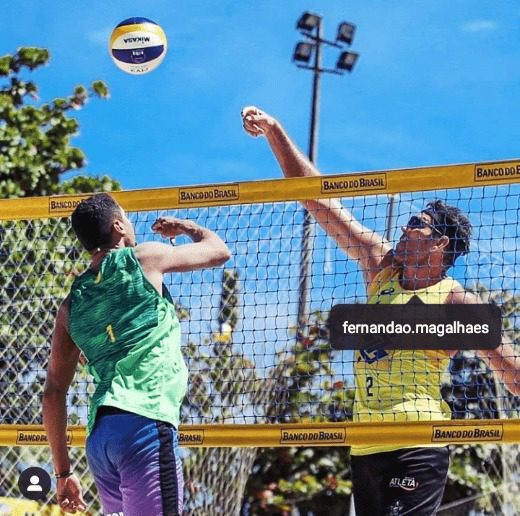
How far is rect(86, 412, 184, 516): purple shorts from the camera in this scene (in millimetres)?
4141

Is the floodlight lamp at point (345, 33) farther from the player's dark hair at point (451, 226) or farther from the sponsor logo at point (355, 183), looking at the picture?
the player's dark hair at point (451, 226)

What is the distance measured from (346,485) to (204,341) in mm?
6666

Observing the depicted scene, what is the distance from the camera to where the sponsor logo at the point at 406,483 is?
5177 millimetres

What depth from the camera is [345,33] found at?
22891mm

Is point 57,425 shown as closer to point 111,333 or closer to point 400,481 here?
point 111,333

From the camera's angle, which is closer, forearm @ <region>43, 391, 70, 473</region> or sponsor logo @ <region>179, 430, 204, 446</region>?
forearm @ <region>43, 391, 70, 473</region>

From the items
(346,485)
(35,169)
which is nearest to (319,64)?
(35,169)

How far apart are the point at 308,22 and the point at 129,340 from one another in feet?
61.5

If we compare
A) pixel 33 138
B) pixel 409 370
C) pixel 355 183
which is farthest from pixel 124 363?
A: pixel 33 138

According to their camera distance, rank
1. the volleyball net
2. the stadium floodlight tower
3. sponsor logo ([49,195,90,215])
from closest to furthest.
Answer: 1. the volleyball net
2. sponsor logo ([49,195,90,215])
3. the stadium floodlight tower

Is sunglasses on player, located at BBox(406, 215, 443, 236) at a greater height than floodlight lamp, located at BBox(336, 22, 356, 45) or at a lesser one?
lesser

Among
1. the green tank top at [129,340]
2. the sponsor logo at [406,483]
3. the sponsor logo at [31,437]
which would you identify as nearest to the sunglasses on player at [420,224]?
the sponsor logo at [406,483]

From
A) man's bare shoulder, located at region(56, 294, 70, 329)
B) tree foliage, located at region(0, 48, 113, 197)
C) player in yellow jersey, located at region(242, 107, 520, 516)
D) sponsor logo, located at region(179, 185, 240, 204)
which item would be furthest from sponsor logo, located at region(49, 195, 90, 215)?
tree foliage, located at region(0, 48, 113, 197)

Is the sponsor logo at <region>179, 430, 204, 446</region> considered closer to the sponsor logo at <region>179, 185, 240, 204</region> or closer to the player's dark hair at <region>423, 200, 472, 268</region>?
the sponsor logo at <region>179, 185, 240, 204</region>
